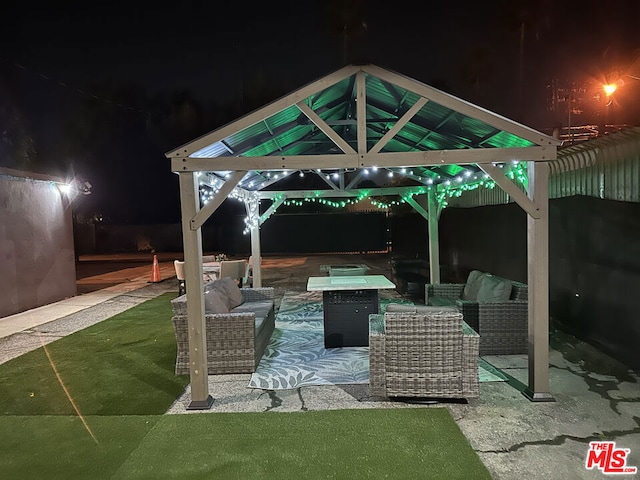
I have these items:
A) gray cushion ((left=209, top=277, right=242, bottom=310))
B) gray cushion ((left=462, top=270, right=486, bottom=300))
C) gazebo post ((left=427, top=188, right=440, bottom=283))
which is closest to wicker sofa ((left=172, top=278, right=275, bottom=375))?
gray cushion ((left=209, top=277, right=242, bottom=310))

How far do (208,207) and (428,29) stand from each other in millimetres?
10637

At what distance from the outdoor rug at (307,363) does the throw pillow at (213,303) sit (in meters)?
0.78

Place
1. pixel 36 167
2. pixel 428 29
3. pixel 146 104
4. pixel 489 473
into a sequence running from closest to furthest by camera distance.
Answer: pixel 489 473
pixel 428 29
pixel 36 167
pixel 146 104

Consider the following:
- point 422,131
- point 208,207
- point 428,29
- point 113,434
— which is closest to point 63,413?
point 113,434

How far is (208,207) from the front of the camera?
3723 mm

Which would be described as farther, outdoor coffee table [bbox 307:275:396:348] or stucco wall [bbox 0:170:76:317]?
stucco wall [bbox 0:170:76:317]

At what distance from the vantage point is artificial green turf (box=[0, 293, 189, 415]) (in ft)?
12.8

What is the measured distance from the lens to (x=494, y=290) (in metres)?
5.27

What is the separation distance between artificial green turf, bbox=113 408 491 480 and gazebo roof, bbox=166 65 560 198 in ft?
6.85

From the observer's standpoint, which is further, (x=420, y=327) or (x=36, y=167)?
(x=36, y=167)

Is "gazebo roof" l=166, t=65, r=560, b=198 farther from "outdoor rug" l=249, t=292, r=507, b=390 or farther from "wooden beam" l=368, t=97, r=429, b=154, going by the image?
"outdoor rug" l=249, t=292, r=507, b=390

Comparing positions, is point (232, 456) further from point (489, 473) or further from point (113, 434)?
point (489, 473)

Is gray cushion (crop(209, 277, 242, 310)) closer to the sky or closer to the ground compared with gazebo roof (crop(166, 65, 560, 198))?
→ closer to the ground

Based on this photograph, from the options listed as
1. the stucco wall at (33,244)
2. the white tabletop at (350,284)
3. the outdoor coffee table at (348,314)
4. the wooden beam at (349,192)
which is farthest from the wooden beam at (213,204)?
the stucco wall at (33,244)
